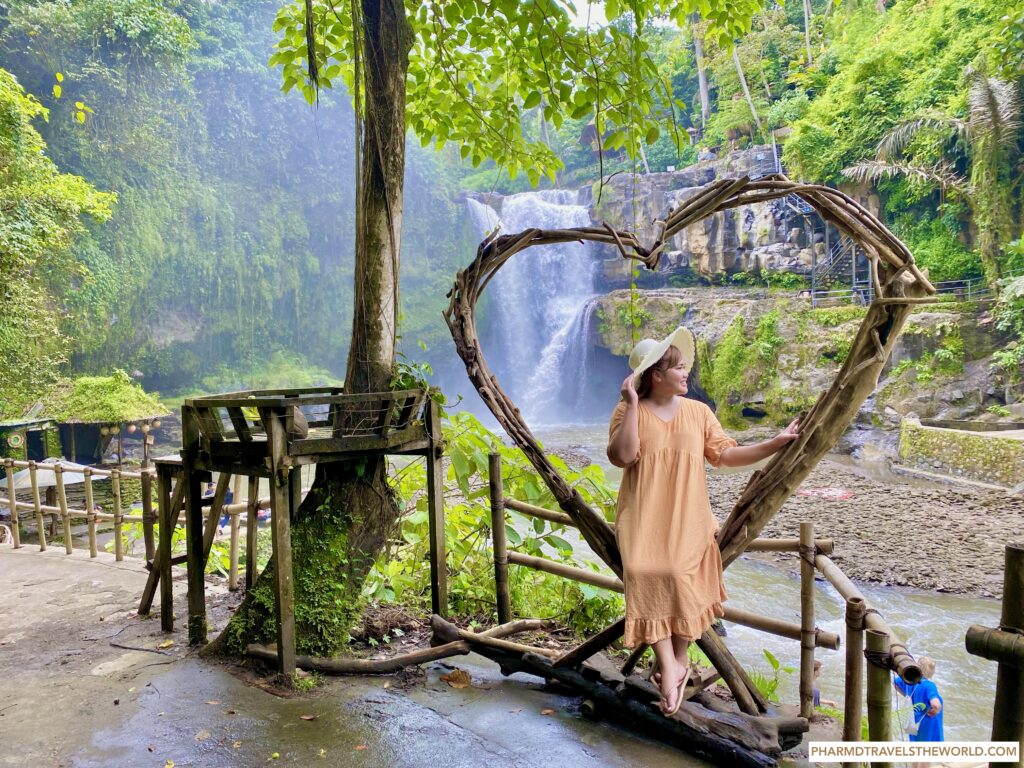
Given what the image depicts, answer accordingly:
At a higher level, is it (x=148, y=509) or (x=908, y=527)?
(x=148, y=509)

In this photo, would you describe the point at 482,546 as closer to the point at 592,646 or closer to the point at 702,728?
the point at 592,646

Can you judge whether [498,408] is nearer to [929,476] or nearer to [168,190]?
[929,476]

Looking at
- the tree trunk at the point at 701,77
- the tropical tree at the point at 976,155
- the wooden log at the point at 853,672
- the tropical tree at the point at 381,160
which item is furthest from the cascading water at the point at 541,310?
the wooden log at the point at 853,672

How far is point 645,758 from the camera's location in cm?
245

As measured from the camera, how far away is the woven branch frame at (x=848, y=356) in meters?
2.31

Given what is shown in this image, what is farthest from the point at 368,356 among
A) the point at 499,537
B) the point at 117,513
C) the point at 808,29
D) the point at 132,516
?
the point at 808,29

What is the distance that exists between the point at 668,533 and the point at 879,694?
77 cm

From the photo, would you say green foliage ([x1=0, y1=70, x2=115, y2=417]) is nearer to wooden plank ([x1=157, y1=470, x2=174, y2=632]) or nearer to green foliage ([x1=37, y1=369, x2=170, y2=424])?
green foliage ([x1=37, y1=369, x2=170, y2=424])

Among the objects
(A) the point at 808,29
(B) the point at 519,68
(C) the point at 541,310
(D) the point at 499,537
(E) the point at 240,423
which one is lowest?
(D) the point at 499,537

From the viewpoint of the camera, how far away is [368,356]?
12.3ft

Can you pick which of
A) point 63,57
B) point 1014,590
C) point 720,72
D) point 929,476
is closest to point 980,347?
point 929,476

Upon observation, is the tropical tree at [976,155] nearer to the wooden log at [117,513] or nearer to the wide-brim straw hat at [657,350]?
the wide-brim straw hat at [657,350]

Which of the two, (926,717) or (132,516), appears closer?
(926,717)

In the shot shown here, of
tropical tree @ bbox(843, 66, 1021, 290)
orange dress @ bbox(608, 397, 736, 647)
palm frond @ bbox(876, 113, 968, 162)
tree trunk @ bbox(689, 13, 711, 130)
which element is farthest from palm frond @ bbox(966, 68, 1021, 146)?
orange dress @ bbox(608, 397, 736, 647)
